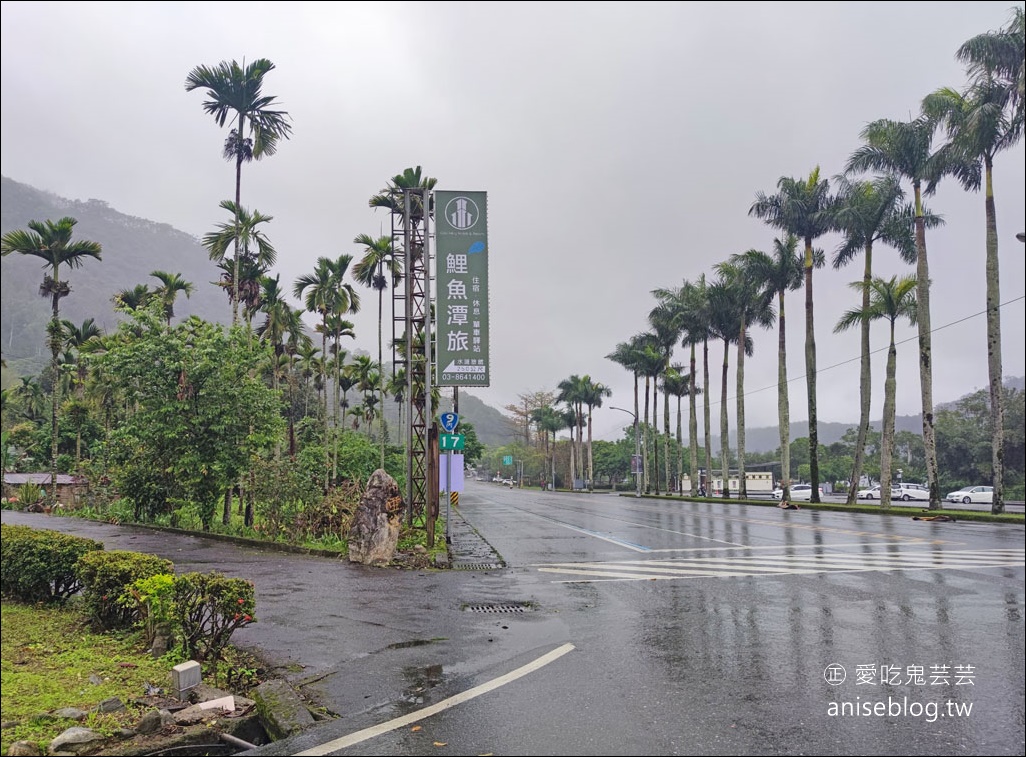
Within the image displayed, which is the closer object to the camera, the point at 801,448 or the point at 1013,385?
the point at 1013,385

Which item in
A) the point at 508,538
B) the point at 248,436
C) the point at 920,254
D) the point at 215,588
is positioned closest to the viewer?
the point at 215,588

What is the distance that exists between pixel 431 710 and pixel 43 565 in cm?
443

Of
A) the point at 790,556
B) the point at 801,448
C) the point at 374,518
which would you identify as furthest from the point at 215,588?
the point at 801,448

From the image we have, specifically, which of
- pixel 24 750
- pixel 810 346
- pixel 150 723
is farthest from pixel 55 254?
pixel 810 346

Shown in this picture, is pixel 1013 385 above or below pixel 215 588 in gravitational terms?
above

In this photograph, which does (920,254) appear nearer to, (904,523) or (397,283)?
(904,523)

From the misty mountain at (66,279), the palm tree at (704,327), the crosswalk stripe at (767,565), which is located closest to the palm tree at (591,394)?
the palm tree at (704,327)

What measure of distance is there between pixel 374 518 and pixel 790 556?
8.82 m

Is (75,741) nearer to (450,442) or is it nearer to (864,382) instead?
(450,442)

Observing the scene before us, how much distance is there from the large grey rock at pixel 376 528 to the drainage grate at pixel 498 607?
4.20 metres

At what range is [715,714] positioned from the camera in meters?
4.71

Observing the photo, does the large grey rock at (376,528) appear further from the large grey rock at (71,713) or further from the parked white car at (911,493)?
the parked white car at (911,493)

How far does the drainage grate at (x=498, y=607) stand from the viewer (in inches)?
354

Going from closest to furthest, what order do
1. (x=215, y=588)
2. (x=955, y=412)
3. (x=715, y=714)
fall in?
(x=715, y=714) → (x=215, y=588) → (x=955, y=412)
